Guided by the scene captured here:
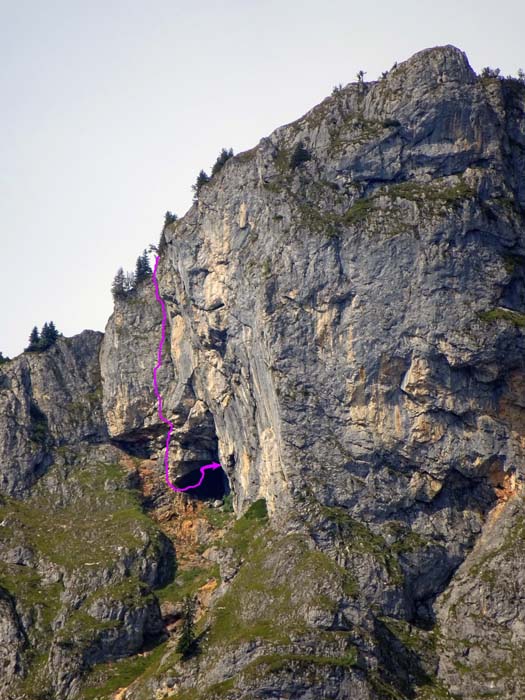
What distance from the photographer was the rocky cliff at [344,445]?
314 feet

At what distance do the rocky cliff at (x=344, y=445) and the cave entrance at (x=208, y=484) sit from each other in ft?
20.7

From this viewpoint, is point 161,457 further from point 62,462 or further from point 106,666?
point 106,666

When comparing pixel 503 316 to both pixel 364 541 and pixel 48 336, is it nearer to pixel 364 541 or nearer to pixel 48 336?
pixel 364 541

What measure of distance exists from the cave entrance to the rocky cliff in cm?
632

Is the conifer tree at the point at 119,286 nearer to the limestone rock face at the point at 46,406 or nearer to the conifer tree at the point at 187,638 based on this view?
the limestone rock face at the point at 46,406

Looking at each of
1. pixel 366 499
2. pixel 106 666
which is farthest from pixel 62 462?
pixel 366 499

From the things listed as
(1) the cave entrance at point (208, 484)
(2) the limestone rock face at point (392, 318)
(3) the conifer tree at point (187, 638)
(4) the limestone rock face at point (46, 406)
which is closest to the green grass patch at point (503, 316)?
(2) the limestone rock face at point (392, 318)

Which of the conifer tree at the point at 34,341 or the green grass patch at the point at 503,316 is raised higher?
the conifer tree at the point at 34,341

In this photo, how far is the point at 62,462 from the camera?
127125 mm

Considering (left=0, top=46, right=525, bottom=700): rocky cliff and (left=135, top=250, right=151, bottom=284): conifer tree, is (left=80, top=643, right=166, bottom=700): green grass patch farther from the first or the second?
(left=135, top=250, right=151, bottom=284): conifer tree

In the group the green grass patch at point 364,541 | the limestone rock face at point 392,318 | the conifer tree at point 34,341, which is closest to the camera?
the green grass patch at point 364,541

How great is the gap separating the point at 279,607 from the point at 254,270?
29.4 metres

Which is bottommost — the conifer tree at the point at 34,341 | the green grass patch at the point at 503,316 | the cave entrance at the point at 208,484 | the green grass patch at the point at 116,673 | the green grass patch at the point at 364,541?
the green grass patch at the point at 116,673

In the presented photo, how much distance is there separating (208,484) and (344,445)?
82.3 feet
